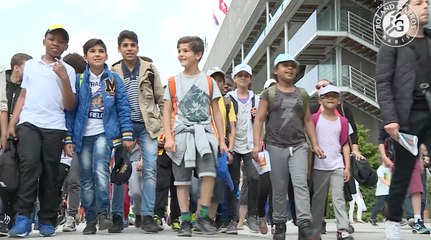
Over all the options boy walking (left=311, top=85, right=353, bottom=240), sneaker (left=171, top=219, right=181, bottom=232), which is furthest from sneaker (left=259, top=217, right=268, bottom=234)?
boy walking (left=311, top=85, right=353, bottom=240)

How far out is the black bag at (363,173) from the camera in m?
7.93

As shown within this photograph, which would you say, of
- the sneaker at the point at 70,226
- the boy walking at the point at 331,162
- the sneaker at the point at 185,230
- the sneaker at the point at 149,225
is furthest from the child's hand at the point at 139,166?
the boy walking at the point at 331,162

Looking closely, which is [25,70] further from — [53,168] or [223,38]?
[223,38]

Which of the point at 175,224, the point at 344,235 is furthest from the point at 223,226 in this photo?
the point at 344,235

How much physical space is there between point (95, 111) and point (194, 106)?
3.30ft

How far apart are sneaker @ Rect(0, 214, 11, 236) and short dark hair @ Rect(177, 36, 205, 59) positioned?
8.02 ft

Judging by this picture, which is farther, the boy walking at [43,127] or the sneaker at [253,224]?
the sneaker at [253,224]

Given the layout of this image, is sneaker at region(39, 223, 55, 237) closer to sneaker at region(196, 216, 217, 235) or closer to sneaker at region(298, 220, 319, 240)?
sneaker at region(196, 216, 217, 235)

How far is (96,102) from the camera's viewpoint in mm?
6605

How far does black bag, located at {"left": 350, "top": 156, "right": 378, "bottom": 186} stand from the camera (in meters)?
7.93

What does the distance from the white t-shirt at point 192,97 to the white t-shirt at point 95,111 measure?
0.69m

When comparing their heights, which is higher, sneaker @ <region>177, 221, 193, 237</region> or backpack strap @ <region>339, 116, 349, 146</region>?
backpack strap @ <region>339, 116, 349, 146</region>

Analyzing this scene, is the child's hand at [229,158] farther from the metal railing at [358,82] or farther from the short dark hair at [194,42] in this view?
the metal railing at [358,82]

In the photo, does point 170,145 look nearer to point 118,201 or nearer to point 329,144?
point 118,201
